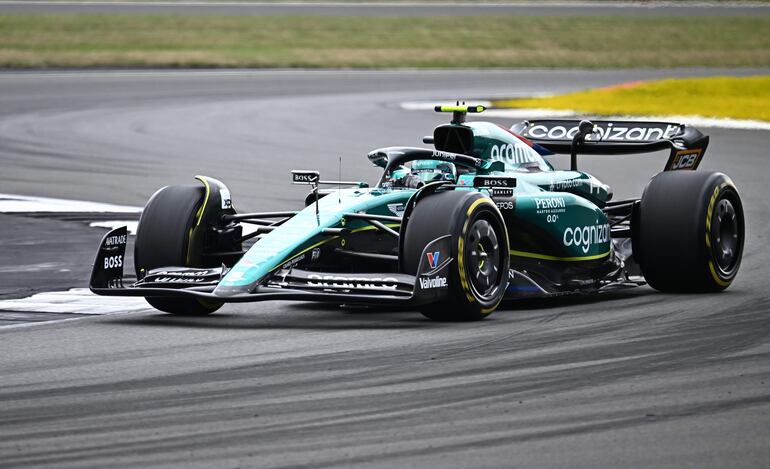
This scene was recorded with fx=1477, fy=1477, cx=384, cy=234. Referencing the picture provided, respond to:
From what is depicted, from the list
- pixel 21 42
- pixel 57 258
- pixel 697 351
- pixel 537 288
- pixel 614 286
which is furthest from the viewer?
pixel 21 42

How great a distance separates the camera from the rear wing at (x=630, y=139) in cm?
1237

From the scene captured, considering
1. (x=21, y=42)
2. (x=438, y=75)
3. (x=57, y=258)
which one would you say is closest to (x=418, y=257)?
(x=57, y=258)

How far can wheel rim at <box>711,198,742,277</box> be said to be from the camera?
11.1 m

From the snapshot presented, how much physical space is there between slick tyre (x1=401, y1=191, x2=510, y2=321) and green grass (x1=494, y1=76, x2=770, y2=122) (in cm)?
1901

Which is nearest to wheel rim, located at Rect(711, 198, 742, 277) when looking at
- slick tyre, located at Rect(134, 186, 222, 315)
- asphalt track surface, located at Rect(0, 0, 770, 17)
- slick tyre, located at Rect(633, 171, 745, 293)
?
slick tyre, located at Rect(633, 171, 745, 293)

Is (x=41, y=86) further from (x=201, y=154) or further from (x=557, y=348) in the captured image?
(x=557, y=348)

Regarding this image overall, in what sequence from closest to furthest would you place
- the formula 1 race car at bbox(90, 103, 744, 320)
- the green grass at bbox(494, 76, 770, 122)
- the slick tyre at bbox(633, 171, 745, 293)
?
the formula 1 race car at bbox(90, 103, 744, 320), the slick tyre at bbox(633, 171, 745, 293), the green grass at bbox(494, 76, 770, 122)

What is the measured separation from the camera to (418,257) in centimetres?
950

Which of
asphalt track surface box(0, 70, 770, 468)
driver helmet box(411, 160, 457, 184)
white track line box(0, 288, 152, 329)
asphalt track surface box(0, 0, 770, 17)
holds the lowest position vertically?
white track line box(0, 288, 152, 329)

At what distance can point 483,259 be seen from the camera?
388 inches

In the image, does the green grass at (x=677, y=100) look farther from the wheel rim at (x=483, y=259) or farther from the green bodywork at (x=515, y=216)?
the wheel rim at (x=483, y=259)

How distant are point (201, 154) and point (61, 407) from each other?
16.4m

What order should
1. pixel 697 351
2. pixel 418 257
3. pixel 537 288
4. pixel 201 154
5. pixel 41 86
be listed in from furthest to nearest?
pixel 41 86 < pixel 201 154 < pixel 537 288 < pixel 418 257 < pixel 697 351

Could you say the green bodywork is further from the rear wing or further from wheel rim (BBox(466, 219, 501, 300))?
the rear wing
